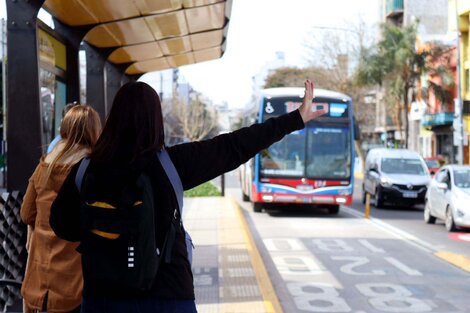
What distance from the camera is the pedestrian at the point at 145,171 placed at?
9.92 feet

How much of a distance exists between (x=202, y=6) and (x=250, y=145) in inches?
261

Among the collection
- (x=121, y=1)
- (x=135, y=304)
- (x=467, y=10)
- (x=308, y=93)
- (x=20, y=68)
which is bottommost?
(x=135, y=304)

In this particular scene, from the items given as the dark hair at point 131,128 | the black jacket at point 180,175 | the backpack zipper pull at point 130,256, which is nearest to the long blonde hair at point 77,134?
the black jacket at point 180,175

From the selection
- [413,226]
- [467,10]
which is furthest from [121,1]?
[467,10]

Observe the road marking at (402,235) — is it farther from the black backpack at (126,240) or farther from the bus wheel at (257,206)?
the black backpack at (126,240)

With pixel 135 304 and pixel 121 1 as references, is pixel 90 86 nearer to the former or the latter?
pixel 121 1

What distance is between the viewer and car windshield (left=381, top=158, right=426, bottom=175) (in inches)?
996

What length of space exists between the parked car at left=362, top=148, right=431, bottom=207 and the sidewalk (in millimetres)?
8020

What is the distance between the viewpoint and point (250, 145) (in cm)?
335

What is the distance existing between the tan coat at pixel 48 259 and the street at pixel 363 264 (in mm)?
4359

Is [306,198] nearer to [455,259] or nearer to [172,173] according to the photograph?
[455,259]

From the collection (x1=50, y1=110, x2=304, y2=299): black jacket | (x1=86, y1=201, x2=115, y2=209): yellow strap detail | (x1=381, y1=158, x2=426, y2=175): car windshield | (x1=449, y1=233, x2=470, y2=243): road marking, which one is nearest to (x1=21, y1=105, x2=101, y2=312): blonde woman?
(x1=50, y1=110, x2=304, y2=299): black jacket

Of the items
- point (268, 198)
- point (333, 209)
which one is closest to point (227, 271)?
point (268, 198)

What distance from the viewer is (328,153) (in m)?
20.5
